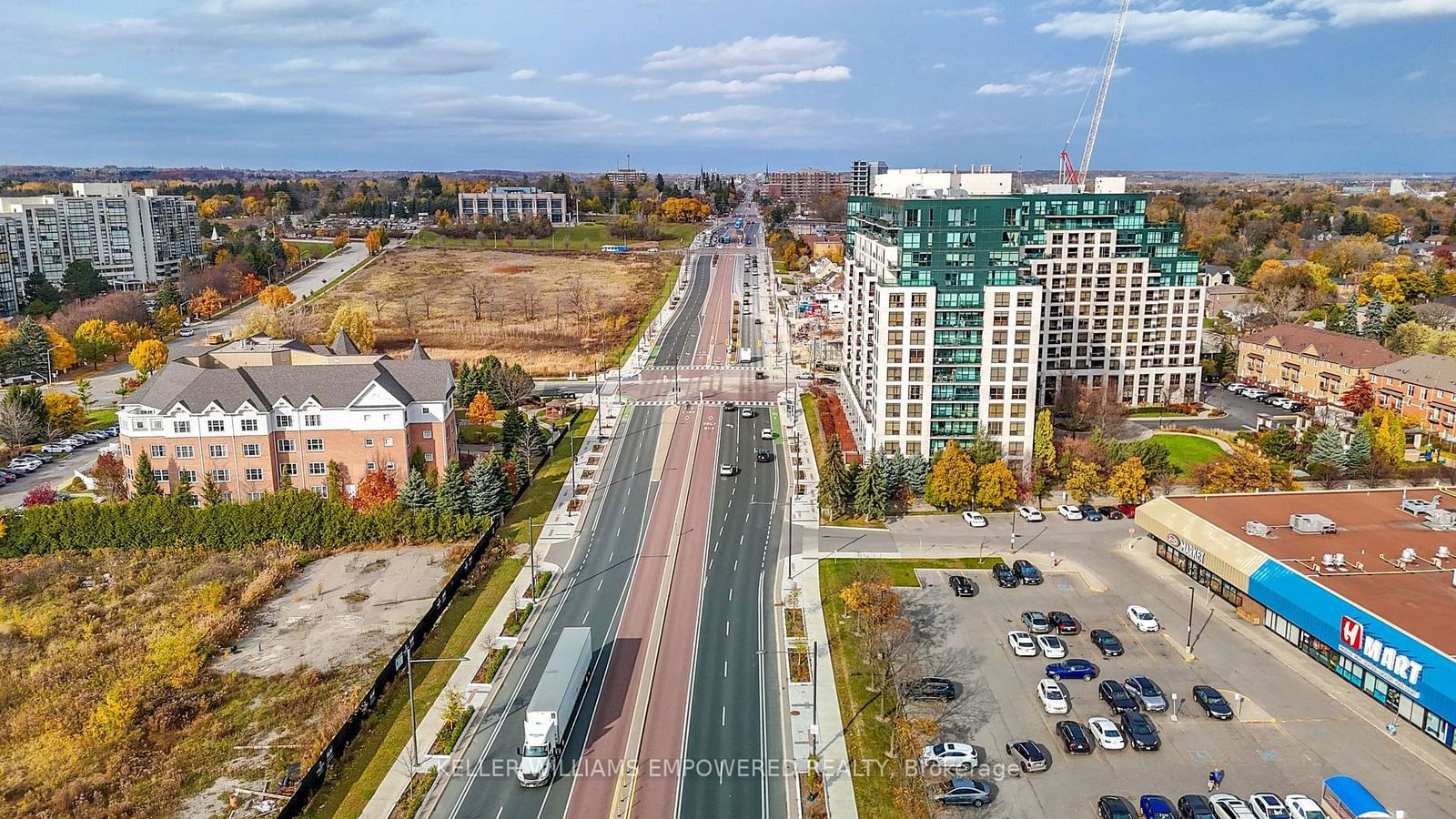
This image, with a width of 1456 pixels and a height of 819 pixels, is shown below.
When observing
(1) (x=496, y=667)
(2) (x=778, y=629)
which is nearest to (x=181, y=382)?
(1) (x=496, y=667)

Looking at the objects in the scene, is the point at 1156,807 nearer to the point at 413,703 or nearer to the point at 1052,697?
the point at 1052,697

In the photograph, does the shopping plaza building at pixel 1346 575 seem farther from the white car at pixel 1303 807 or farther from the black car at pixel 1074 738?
the black car at pixel 1074 738

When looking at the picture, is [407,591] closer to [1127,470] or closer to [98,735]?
[98,735]

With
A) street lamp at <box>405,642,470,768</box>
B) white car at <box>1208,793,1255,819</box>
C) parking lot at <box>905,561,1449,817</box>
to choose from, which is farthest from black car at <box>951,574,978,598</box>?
street lamp at <box>405,642,470,768</box>

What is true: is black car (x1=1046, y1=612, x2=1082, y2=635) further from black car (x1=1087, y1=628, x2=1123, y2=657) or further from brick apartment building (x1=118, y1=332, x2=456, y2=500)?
brick apartment building (x1=118, y1=332, x2=456, y2=500)

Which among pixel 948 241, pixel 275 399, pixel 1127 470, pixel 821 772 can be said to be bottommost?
pixel 821 772

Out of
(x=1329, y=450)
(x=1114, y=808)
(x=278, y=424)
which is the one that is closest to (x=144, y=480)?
(x=278, y=424)

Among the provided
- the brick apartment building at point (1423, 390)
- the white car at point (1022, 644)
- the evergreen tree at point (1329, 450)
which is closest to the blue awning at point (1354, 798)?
the white car at point (1022, 644)
